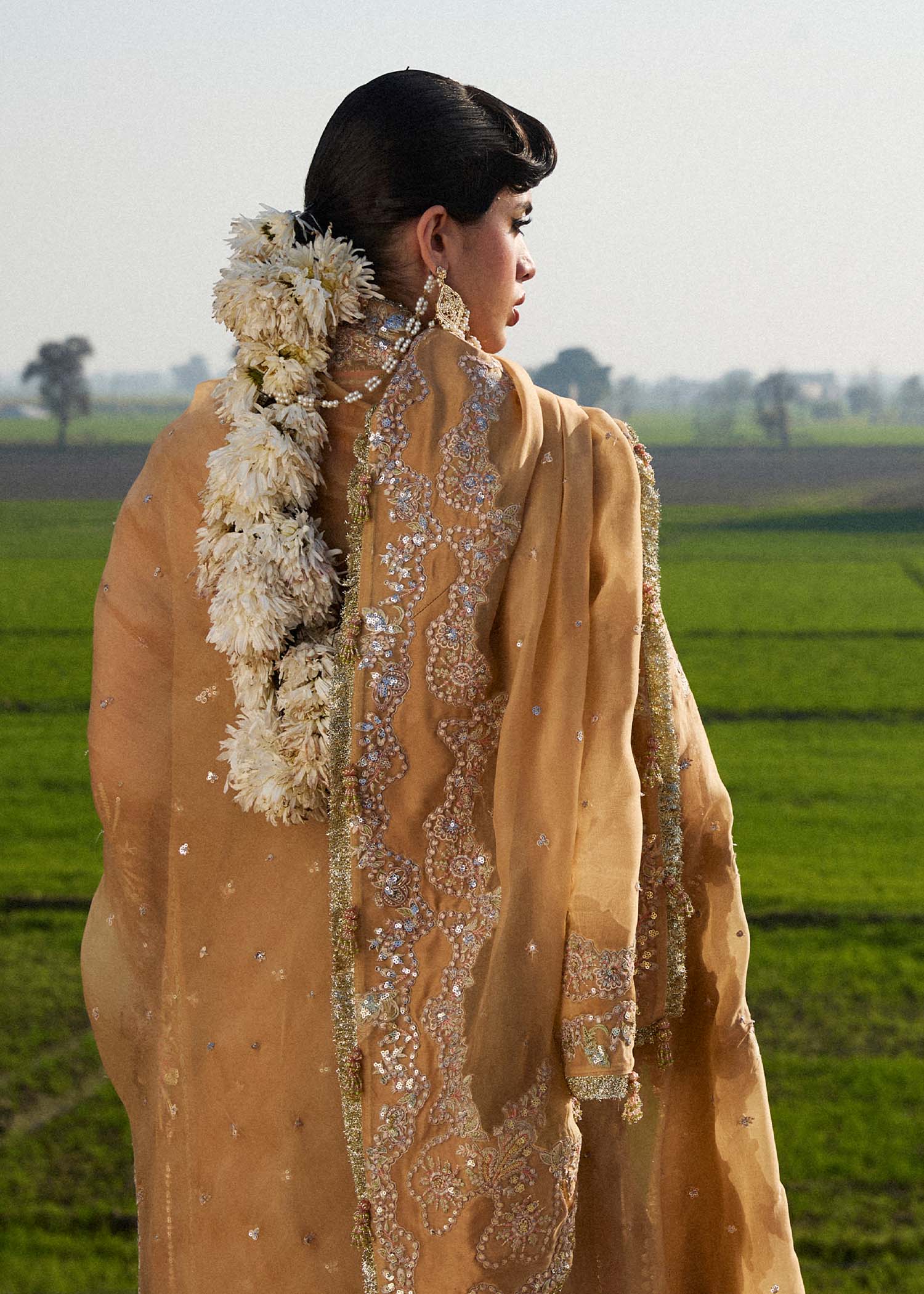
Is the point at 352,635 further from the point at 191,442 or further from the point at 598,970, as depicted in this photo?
the point at 598,970

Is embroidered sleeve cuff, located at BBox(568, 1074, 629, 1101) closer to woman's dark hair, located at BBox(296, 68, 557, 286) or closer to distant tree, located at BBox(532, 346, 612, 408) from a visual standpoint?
woman's dark hair, located at BBox(296, 68, 557, 286)

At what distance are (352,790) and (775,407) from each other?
67.5m

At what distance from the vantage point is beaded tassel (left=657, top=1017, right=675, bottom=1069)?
1758mm

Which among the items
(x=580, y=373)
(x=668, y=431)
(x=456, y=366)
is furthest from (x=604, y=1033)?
(x=668, y=431)

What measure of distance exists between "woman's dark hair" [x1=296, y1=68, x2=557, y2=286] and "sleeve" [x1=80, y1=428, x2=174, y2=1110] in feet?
1.28

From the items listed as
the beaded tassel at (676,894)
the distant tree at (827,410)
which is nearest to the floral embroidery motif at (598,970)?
the beaded tassel at (676,894)

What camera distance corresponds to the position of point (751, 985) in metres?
4.80

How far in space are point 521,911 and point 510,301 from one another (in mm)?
798

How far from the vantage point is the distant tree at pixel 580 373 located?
43.1 meters

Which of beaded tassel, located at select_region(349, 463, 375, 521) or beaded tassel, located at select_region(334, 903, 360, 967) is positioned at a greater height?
beaded tassel, located at select_region(349, 463, 375, 521)

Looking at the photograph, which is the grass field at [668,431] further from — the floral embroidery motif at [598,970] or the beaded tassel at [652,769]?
the floral embroidery motif at [598,970]

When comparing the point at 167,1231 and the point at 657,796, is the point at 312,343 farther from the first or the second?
the point at 167,1231

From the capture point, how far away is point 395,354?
164 cm

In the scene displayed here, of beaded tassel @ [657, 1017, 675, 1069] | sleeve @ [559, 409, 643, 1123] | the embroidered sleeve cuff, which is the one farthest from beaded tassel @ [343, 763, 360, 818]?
beaded tassel @ [657, 1017, 675, 1069]
